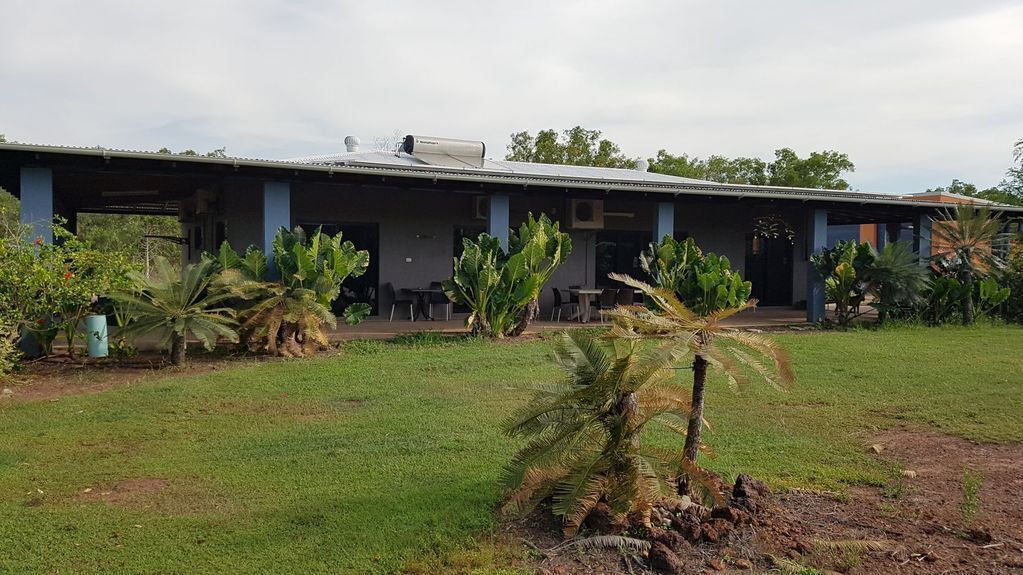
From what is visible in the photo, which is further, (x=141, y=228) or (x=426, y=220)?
(x=141, y=228)

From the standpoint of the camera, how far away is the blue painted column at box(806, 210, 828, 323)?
656 inches

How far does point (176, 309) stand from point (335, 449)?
5.03 m

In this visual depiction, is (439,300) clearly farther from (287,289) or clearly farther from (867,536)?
(867,536)

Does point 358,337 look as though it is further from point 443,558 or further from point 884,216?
point 884,216

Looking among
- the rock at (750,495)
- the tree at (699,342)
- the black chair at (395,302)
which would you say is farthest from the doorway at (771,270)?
the rock at (750,495)

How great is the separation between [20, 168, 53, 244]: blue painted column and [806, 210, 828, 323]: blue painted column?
1400cm

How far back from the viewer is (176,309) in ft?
34.0

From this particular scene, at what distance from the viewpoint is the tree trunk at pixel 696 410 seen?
4.68 meters

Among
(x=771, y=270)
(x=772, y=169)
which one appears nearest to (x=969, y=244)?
(x=771, y=270)

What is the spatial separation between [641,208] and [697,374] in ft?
48.6

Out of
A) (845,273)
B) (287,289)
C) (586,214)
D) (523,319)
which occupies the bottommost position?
(523,319)

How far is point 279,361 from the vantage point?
36.0 feet

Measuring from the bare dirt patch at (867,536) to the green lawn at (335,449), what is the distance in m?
0.38

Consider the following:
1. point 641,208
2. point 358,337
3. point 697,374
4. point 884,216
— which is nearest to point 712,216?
point 641,208
